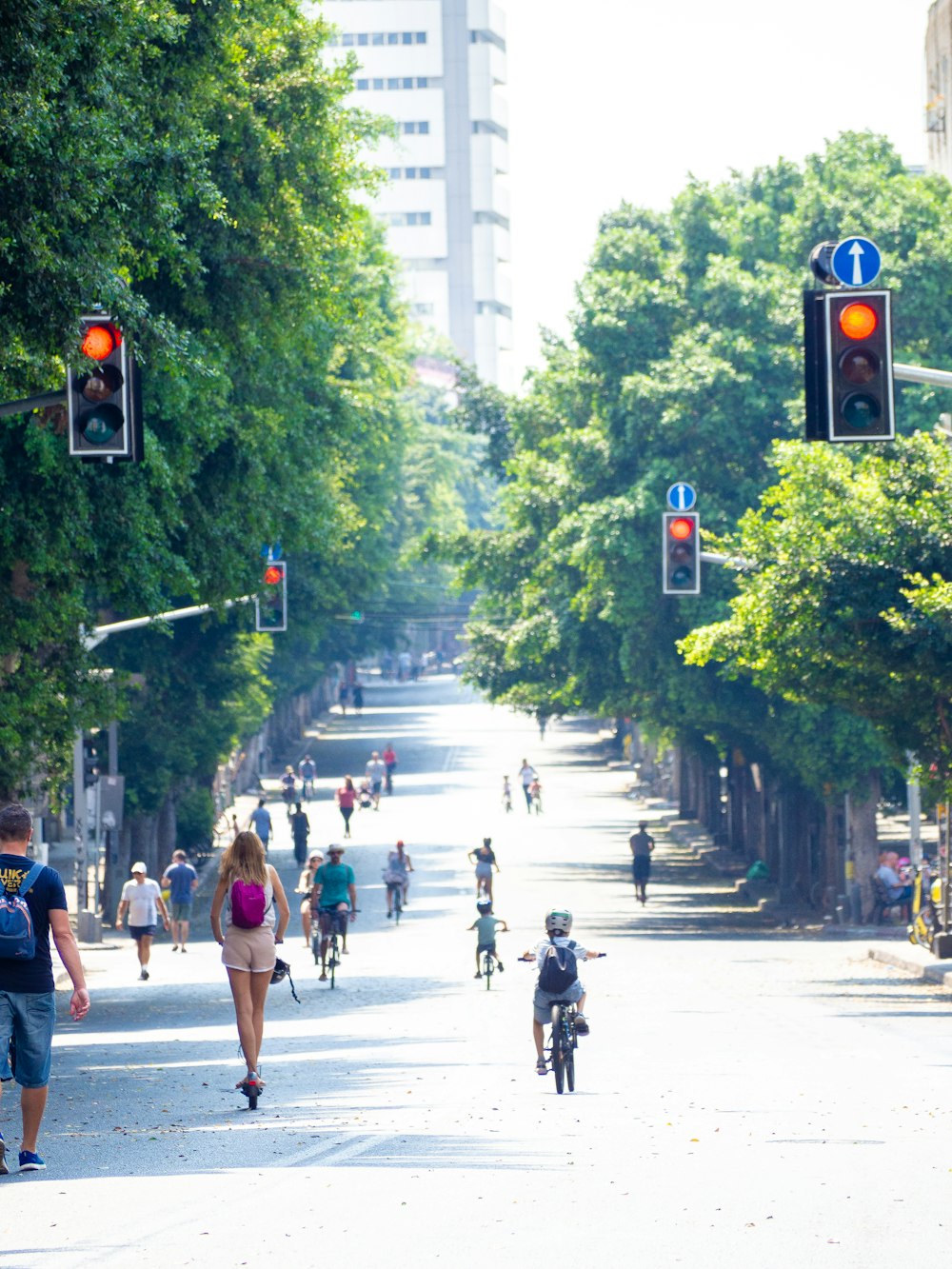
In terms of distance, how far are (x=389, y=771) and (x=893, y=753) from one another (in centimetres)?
4514

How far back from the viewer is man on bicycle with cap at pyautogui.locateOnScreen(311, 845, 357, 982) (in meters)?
27.1

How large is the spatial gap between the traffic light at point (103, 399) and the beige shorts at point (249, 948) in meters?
3.07

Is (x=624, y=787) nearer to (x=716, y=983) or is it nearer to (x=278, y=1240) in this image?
(x=716, y=983)

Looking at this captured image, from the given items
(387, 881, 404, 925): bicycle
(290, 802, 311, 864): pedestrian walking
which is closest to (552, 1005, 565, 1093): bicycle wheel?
(387, 881, 404, 925): bicycle

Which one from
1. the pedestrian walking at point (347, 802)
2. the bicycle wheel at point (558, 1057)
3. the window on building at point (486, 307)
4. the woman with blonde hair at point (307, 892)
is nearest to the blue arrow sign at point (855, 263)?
the bicycle wheel at point (558, 1057)

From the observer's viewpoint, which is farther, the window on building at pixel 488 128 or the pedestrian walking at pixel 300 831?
the window on building at pixel 488 128

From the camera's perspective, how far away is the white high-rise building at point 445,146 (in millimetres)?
191625

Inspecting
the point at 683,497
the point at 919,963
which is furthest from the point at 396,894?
the point at 919,963

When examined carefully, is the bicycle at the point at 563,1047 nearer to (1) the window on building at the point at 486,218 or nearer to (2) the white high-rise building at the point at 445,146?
(2) the white high-rise building at the point at 445,146

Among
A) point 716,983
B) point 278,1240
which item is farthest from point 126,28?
point 716,983

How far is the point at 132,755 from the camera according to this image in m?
42.0

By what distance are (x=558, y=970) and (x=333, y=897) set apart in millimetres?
11249

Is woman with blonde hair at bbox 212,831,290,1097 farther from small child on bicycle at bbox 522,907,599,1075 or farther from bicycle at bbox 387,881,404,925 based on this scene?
bicycle at bbox 387,881,404,925

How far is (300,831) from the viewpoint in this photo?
49.8 meters
